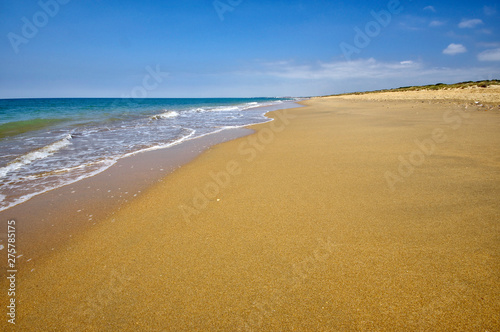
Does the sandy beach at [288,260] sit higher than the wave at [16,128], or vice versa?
the wave at [16,128]

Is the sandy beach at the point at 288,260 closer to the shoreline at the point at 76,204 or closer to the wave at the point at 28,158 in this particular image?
the shoreline at the point at 76,204

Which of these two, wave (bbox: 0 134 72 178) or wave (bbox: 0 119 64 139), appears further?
wave (bbox: 0 119 64 139)

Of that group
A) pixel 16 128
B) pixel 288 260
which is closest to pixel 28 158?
pixel 288 260

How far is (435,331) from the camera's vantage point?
1.74 meters

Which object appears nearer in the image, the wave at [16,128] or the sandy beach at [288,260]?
the sandy beach at [288,260]

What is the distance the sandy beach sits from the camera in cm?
196

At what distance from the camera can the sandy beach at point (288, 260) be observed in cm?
196

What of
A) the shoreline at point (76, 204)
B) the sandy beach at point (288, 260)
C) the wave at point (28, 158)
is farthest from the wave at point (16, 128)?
the sandy beach at point (288, 260)

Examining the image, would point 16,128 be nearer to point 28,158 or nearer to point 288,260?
point 28,158

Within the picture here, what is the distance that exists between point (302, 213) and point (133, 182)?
386 cm

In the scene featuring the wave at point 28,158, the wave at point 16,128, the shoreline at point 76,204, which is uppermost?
the wave at point 16,128

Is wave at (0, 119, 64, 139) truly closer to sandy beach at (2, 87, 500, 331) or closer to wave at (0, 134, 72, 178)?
wave at (0, 134, 72, 178)

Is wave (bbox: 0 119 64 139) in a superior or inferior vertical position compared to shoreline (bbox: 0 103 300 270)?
superior

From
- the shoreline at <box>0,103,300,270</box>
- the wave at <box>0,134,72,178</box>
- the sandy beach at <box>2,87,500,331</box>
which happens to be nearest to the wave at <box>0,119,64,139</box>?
the wave at <box>0,134,72,178</box>
